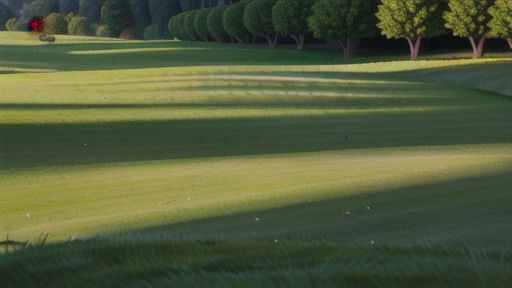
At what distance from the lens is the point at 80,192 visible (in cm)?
712

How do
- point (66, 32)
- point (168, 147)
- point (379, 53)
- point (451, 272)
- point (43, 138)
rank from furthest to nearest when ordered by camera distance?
point (66, 32) < point (379, 53) < point (43, 138) < point (168, 147) < point (451, 272)

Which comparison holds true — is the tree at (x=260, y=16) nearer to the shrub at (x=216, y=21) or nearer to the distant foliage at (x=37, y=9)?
the shrub at (x=216, y=21)

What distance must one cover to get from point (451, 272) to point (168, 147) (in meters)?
7.31

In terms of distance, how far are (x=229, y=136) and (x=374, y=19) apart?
3667cm

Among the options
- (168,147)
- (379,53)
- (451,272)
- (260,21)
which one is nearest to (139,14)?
(260,21)

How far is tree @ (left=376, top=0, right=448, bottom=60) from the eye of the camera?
3953cm

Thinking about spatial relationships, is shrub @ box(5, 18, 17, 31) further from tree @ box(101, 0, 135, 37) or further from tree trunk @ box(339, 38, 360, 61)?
tree trunk @ box(339, 38, 360, 61)

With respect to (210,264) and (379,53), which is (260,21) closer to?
(379,53)

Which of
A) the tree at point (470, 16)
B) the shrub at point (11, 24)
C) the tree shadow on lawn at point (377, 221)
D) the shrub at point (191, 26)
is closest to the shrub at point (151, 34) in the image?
the shrub at point (191, 26)

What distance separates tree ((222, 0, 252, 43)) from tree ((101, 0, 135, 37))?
45.7 meters

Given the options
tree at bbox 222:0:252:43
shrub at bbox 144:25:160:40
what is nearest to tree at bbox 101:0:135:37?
shrub at bbox 144:25:160:40

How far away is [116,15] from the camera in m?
110

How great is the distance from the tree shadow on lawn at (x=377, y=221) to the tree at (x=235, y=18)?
2389 inches

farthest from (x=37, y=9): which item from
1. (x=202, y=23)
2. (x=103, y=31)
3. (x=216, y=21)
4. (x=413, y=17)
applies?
(x=413, y=17)
